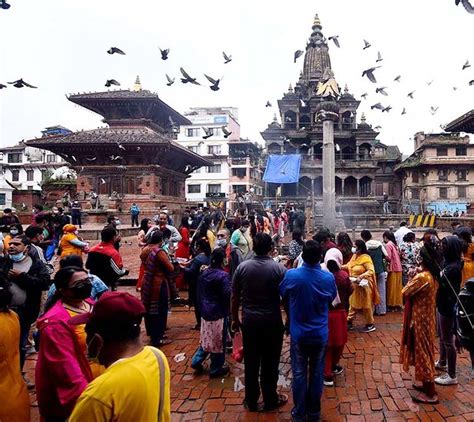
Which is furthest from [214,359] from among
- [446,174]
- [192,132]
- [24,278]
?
[192,132]

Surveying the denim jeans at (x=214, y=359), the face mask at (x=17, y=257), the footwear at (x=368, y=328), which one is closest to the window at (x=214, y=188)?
the footwear at (x=368, y=328)

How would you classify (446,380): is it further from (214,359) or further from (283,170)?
(283,170)

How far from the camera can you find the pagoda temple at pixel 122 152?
25.8m

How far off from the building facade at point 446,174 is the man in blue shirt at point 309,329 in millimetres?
45028

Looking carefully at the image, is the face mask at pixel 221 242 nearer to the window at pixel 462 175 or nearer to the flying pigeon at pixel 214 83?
the flying pigeon at pixel 214 83

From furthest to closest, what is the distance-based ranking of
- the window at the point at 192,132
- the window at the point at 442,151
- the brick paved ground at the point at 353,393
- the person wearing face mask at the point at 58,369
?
the window at the point at 192,132 → the window at the point at 442,151 → the brick paved ground at the point at 353,393 → the person wearing face mask at the point at 58,369

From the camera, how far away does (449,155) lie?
147 ft

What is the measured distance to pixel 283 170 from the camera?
3672 centimetres

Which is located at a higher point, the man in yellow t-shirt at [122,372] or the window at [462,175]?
the window at [462,175]

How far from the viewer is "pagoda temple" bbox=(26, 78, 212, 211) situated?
84.6 feet

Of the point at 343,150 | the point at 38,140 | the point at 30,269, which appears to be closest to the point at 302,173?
the point at 343,150

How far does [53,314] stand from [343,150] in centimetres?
4869

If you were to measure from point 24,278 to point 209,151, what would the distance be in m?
54.3

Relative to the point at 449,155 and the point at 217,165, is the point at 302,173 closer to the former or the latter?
the point at 217,165
